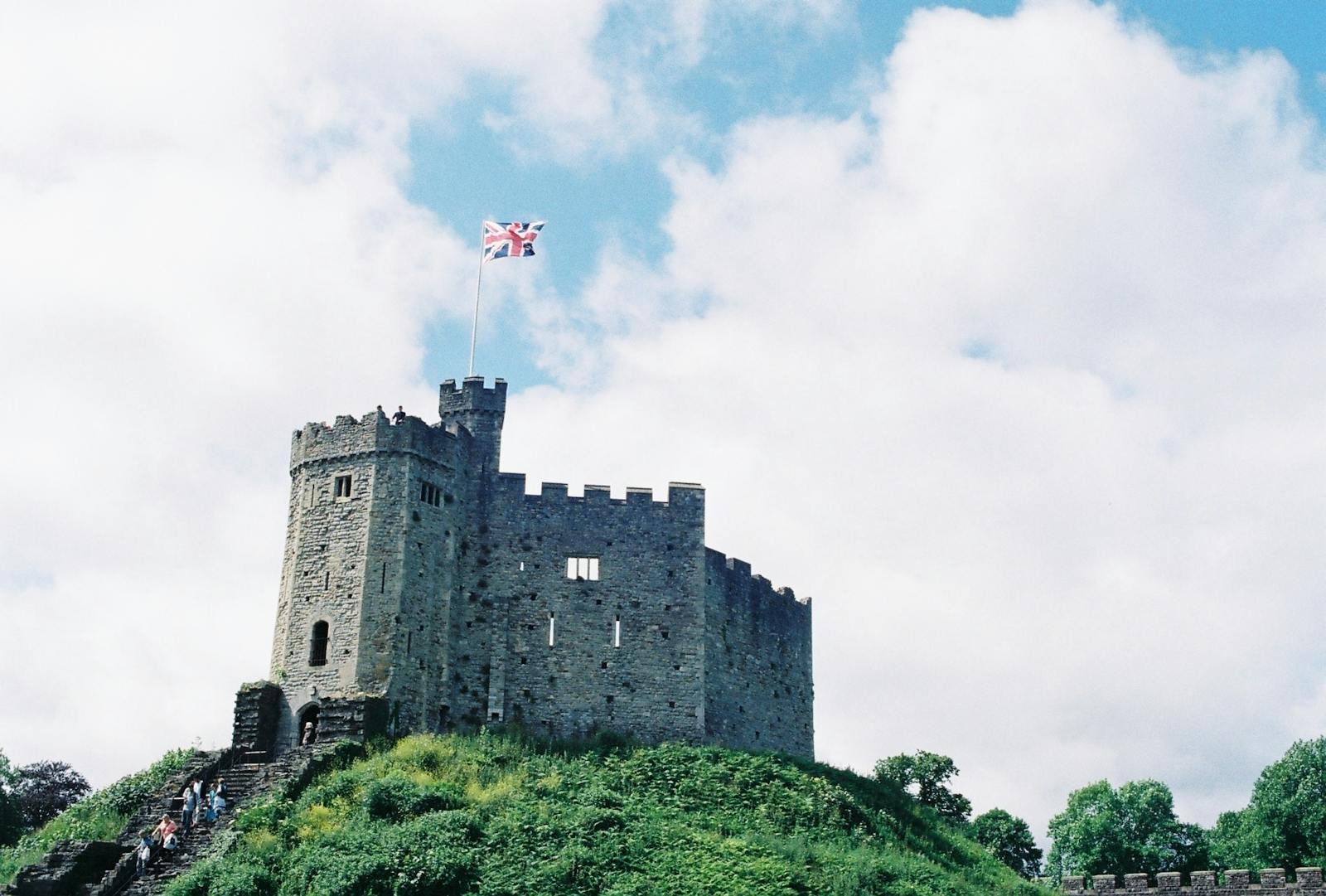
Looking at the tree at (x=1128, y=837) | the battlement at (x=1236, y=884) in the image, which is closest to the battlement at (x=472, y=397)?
the battlement at (x=1236, y=884)

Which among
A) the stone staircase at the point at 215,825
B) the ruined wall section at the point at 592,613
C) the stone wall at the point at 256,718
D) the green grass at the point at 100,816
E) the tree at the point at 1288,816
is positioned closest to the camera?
the stone staircase at the point at 215,825

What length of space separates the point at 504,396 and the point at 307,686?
36.2ft

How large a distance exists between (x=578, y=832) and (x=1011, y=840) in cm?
3958

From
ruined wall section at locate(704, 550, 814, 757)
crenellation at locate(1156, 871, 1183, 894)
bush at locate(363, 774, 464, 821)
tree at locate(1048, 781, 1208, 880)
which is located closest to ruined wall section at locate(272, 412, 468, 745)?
bush at locate(363, 774, 464, 821)

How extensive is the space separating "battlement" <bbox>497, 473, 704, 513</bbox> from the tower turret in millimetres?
763

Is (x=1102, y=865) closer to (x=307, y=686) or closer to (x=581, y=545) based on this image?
(x=581, y=545)

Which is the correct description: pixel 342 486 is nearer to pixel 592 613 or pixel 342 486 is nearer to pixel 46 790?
pixel 592 613

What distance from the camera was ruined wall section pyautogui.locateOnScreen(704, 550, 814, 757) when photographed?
4678 centimetres

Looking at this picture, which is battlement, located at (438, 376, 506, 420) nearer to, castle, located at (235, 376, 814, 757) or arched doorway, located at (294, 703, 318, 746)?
castle, located at (235, 376, 814, 757)

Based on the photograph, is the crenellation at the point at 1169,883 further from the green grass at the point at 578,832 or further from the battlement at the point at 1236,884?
the green grass at the point at 578,832

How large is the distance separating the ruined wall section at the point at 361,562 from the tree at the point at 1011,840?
34.4m

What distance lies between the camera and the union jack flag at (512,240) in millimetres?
46375

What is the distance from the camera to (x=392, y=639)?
1650 inches

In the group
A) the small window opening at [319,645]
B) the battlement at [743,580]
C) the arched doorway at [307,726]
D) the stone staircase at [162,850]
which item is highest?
the battlement at [743,580]
